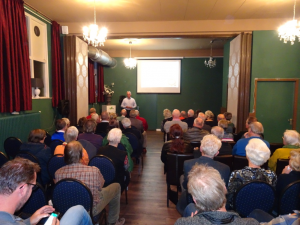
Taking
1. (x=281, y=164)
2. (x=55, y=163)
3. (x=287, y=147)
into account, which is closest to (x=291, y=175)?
(x=281, y=164)

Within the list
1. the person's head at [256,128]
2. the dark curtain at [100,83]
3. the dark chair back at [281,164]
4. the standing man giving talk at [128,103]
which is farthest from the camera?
the dark curtain at [100,83]

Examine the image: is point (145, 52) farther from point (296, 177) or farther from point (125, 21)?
point (296, 177)

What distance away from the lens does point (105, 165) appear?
238 cm

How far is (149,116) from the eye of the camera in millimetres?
10164

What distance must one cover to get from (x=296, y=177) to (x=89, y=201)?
185 centimetres

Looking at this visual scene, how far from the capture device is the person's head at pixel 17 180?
1171mm

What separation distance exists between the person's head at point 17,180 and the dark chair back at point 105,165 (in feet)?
3.44

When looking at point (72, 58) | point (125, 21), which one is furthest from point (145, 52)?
point (72, 58)

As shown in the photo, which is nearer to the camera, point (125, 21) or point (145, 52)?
point (125, 21)

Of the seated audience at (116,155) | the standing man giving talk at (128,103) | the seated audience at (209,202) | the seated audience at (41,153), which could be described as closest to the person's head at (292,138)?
the seated audience at (209,202)

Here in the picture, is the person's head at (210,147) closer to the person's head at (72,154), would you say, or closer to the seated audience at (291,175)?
the seated audience at (291,175)

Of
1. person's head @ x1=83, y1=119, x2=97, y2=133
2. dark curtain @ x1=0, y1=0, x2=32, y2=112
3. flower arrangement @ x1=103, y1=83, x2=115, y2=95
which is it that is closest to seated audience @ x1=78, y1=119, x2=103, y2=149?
person's head @ x1=83, y1=119, x2=97, y2=133

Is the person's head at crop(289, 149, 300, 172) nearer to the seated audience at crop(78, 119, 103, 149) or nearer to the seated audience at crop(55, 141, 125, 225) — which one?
the seated audience at crop(55, 141, 125, 225)

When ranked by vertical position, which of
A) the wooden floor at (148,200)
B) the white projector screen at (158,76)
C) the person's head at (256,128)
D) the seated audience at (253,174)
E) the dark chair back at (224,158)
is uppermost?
the white projector screen at (158,76)
